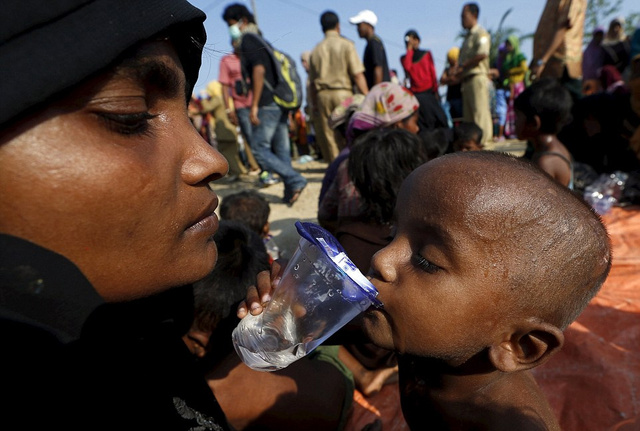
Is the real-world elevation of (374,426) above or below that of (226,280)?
below

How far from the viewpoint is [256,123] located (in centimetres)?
663

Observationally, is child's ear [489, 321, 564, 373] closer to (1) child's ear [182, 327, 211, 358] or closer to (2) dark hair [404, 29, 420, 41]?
(1) child's ear [182, 327, 211, 358]

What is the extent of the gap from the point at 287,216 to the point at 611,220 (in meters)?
4.05

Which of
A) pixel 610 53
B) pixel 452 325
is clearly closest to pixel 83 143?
pixel 452 325

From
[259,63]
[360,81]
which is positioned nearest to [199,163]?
[259,63]

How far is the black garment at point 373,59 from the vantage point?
7266 millimetres

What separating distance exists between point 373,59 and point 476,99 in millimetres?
2625

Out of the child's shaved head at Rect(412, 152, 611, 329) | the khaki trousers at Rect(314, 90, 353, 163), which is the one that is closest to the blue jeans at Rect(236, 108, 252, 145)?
the khaki trousers at Rect(314, 90, 353, 163)

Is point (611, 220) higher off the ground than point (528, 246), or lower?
lower

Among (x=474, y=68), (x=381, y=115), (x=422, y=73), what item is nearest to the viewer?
(x=381, y=115)

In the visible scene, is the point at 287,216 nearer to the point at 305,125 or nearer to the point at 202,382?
the point at 202,382

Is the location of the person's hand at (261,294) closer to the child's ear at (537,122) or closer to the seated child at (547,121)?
the seated child at (547,121)

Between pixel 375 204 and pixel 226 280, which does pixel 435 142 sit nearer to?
pixel 375 204

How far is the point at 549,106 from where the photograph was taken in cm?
414
